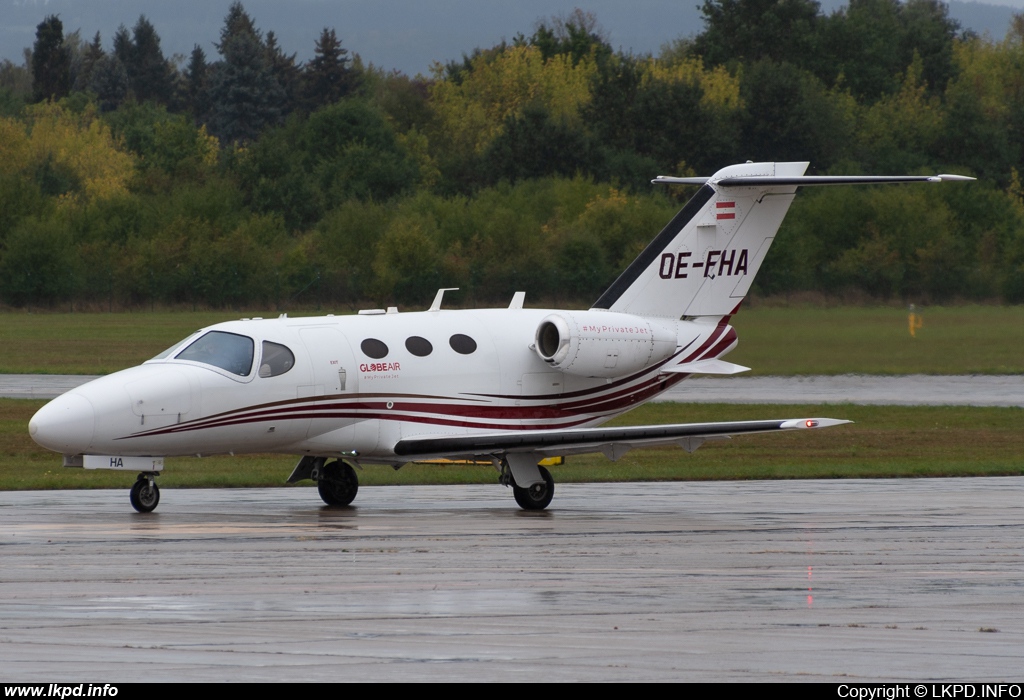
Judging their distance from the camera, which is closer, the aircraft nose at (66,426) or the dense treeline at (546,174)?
the aircraft nose at (66,426)

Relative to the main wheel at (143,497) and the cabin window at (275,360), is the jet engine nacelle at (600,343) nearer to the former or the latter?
the cabin window at (275,360)

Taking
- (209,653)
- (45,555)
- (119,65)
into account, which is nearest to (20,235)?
(45,555)

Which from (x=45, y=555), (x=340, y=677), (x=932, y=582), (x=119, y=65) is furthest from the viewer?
(x=119, y=65)

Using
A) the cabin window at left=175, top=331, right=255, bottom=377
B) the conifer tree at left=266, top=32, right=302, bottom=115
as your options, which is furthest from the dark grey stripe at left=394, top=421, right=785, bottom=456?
the conifer tree at left=266, top=32, right=302, bottom=115

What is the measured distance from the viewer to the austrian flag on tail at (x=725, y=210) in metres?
23.2

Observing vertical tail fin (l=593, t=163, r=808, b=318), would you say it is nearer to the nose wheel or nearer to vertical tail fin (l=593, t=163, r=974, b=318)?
vertical tail fin (l=593, t=163, r=974, b=318)

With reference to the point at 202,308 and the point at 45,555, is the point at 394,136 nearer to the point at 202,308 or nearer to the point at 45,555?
the point at 202,308

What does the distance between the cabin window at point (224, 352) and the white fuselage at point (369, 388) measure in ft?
0.17

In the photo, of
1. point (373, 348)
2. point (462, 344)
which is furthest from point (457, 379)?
point (373, 348)

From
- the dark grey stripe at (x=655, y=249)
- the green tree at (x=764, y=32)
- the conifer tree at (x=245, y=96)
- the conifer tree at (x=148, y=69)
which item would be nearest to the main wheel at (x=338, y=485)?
A: the dark grey stripe at (x=655, y=249)

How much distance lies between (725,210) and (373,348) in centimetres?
614

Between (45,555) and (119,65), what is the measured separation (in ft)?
535

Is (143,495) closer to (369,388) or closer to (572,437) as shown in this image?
(369,388)

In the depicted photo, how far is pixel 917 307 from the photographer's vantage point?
46.9 metres
